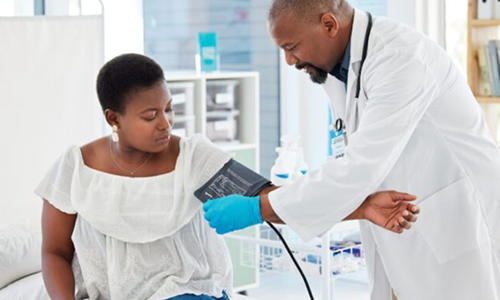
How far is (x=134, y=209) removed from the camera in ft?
6.08

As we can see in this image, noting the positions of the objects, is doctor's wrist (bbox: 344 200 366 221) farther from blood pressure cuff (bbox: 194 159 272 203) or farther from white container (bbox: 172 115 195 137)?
white container (bbox: 172 115 195 137)

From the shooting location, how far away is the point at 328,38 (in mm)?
1799

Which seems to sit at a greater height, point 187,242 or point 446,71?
point 446,71

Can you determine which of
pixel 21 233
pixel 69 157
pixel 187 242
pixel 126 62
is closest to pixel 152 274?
pixel 187 242

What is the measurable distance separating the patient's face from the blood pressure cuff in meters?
0.14

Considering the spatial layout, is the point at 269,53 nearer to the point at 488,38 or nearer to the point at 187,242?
the point at 488,38

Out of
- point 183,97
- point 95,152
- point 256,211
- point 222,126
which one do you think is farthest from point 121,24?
point 256,211

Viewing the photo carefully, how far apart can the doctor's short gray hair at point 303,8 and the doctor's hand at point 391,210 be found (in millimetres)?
410

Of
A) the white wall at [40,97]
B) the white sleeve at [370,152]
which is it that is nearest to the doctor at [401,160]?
the white sleeve at [370,152]

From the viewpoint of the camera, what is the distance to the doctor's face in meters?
1.75

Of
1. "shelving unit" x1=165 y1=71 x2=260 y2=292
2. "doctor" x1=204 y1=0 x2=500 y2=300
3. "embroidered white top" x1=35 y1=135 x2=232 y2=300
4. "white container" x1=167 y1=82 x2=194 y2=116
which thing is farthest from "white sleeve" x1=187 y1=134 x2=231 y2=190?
"shelving unit" x1=165 y1=71 x2=260 y2=292

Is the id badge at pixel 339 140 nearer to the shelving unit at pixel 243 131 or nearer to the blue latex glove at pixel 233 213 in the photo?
the blue latex glove at pixel 233 213

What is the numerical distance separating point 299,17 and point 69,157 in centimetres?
64

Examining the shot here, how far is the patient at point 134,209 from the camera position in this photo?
1.82m
